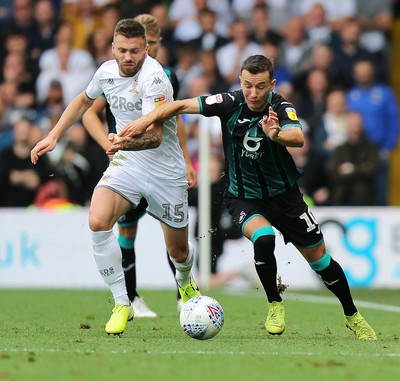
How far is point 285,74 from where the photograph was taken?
17.0 m

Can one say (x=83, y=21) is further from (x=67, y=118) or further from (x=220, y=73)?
(x=67, y=118)

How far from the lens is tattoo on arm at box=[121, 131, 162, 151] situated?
7.61m

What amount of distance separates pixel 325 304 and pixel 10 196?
638cm

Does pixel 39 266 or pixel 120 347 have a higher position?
pixel 120 347

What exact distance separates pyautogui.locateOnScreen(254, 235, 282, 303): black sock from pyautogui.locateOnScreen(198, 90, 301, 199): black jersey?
41 centimetres

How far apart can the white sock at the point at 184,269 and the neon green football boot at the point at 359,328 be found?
5.04 ft

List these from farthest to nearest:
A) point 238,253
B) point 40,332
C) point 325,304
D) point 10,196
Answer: point 10,196, point 238,253, point 325,304, point 40,332

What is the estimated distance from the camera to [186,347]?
23.4 feet

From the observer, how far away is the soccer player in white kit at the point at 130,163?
26.0ft

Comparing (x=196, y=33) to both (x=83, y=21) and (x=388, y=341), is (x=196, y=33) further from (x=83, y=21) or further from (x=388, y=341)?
(x=388, y=341)

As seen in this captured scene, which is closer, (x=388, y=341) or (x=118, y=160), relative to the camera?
(x=388, y=341)

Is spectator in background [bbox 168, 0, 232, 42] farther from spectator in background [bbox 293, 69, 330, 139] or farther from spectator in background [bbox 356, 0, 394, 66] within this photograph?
spectator in background [bbox 356, 0, 394, 66]

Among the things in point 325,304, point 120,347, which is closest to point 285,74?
point 325,304

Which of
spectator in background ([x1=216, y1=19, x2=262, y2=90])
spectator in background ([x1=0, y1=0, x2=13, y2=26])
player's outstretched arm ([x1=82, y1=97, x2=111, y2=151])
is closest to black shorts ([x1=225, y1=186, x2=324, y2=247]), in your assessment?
player's outstretched arm ([x1=82, y1=97, x2=111, y2=151])
